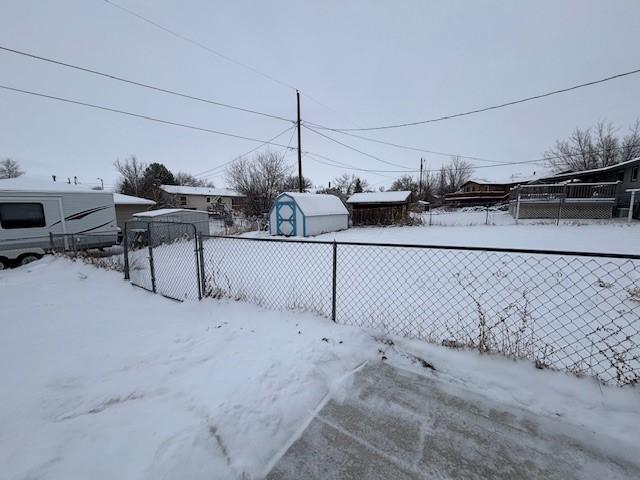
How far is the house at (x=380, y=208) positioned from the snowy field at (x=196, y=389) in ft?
63.5

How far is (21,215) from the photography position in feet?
30.5

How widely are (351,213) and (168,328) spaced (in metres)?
20.8

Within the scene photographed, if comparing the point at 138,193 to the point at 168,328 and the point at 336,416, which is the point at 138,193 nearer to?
the point at 168,328

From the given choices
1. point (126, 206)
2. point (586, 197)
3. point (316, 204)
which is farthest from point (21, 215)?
point (586, 197)

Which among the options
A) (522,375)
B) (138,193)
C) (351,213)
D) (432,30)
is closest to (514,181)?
(351,213)

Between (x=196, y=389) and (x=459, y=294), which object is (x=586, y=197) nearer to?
(x=459, y=294)

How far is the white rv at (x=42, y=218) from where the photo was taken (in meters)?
8.97

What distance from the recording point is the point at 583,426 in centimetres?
183

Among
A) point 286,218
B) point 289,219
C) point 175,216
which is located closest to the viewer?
point 175,216

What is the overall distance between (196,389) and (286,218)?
14221 millimetres

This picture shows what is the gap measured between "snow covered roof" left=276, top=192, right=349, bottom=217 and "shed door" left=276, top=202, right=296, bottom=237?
56 centimetres

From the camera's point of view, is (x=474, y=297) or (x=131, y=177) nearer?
(x=474, y=297)

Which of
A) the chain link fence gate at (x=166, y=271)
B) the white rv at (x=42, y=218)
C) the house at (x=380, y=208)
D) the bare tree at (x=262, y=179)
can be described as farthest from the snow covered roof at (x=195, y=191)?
the chain link fence gate at (x=166, y=271)

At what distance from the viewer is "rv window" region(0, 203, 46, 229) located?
352 inches
